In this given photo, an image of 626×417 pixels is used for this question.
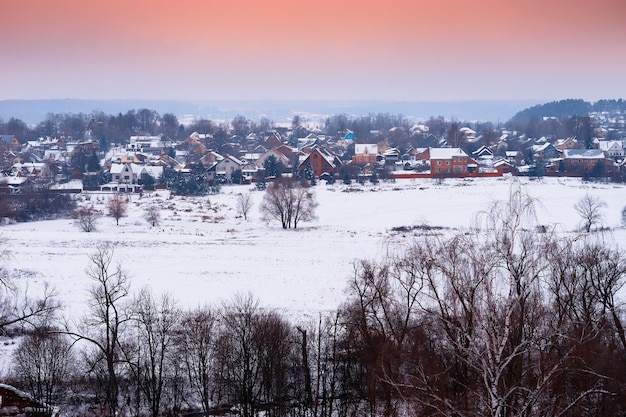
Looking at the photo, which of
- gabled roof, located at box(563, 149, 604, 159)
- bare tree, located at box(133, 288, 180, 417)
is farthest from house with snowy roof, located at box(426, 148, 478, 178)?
bare tree, located at box(133, 288, 180, 417)

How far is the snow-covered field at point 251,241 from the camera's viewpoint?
16.0 m

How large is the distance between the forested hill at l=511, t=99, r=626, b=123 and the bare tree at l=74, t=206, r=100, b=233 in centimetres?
9702

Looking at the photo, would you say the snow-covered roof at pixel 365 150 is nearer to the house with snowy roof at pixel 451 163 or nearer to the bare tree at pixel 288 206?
the house with snowy roof at pixel 451 163

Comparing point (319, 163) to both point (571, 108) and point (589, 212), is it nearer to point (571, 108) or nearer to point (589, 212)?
point (589, 212)

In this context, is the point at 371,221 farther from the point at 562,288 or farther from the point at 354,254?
the point at 562,288

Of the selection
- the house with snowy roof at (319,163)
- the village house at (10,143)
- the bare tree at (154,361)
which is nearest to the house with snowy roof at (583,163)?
the house with snowy roof at (319,163)

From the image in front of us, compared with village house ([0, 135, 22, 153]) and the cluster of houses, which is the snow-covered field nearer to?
the cluster of houses

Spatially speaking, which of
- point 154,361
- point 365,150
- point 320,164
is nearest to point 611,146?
point 365,150

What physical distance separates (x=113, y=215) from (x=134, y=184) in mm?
12748

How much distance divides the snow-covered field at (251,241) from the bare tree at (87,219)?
37 cm

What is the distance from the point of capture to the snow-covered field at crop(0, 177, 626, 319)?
52.5 feet

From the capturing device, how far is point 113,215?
87.3ft

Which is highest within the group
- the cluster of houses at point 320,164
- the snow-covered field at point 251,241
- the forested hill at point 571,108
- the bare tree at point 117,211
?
the forested hill at point 571,108

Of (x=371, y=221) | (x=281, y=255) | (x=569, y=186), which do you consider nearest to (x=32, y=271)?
(x=281, y=255)
